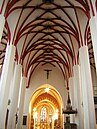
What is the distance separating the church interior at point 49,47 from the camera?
10258 mm

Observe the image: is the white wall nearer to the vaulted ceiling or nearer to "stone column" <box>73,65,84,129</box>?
the vaulted ceiling

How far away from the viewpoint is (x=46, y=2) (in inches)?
504

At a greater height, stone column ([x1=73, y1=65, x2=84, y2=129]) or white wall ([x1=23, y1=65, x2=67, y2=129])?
white wall ([x1=23, y1=65, x2=67, y2=129])

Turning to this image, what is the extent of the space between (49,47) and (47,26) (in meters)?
4.52

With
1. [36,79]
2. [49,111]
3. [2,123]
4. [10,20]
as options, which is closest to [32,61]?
[36,79]

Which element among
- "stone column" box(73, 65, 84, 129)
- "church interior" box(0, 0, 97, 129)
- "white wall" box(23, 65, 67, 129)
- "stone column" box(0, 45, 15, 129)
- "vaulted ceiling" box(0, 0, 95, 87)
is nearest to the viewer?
"stone column" box(0, 45, 15, 129)

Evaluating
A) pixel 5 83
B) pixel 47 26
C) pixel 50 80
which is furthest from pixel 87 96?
pixel 50 80

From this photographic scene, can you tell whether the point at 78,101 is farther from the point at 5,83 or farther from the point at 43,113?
the point at 43,113

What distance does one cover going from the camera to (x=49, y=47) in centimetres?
1997

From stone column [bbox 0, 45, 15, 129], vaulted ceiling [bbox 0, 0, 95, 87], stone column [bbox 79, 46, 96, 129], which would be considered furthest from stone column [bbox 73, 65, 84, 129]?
stone column [bbox 0, 45, 15, 129]

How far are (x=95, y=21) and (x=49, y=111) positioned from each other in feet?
90.0

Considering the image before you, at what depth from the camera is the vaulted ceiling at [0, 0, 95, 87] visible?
12.4 metres

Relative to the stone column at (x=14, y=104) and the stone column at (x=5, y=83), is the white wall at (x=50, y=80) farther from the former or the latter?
the stone column at (x=5, y=83)

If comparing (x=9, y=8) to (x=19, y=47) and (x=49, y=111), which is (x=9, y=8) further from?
(x=49, y=111)
